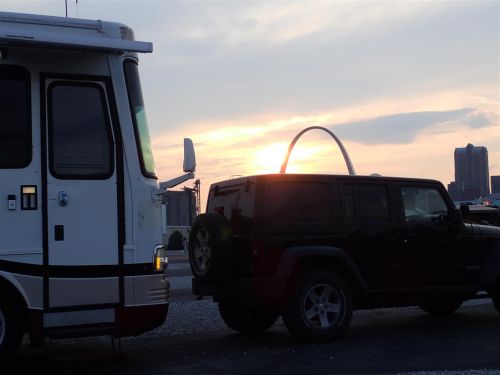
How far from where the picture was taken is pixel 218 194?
8.73 metres

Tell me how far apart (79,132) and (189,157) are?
3.87ft

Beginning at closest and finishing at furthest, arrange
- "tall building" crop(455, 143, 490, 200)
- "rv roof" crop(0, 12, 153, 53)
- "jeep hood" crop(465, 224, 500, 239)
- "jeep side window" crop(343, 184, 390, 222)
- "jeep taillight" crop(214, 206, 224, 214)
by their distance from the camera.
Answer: "rv roof" crop(0, 12, 153, 53) < "jeep side window" crop(343, 184, 390, 222) < "jeep taillight" crop(214, 206, 224, 214) < "jeep hood" crop(465, 224, 500, 239) < "tall building" crop(455, 143, 490, 200)

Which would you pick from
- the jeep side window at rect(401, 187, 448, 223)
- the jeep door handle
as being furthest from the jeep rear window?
the jeep door handle

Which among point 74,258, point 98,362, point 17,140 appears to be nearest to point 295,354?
point 98,362

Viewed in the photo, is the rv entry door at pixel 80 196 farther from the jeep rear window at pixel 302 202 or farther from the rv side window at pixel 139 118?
the jeep rear window at pixel 302 202

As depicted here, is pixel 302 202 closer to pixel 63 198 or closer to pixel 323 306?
pixel 323 306

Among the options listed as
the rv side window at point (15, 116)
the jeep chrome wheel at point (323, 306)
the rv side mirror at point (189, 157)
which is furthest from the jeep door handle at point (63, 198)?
the jeep chrome wheel at point (323, 306)

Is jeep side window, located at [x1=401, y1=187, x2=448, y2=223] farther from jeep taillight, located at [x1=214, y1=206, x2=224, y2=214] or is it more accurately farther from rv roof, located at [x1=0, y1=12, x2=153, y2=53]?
rv roof, located at [x1=0, y1=12, x2=153, y2=53]

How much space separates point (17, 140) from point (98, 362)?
8.39ft

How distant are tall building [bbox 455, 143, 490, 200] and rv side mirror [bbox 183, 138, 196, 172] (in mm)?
72610

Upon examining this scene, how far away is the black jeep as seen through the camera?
756cm

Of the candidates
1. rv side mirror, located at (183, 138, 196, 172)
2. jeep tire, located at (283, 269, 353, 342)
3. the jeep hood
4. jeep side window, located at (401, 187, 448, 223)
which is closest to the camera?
rv side mirror, located at (183, 138, 196, 172)

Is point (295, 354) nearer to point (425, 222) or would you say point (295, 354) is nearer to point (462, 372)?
point (462, 372)

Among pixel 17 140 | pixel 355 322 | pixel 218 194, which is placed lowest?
pixel 355 322
